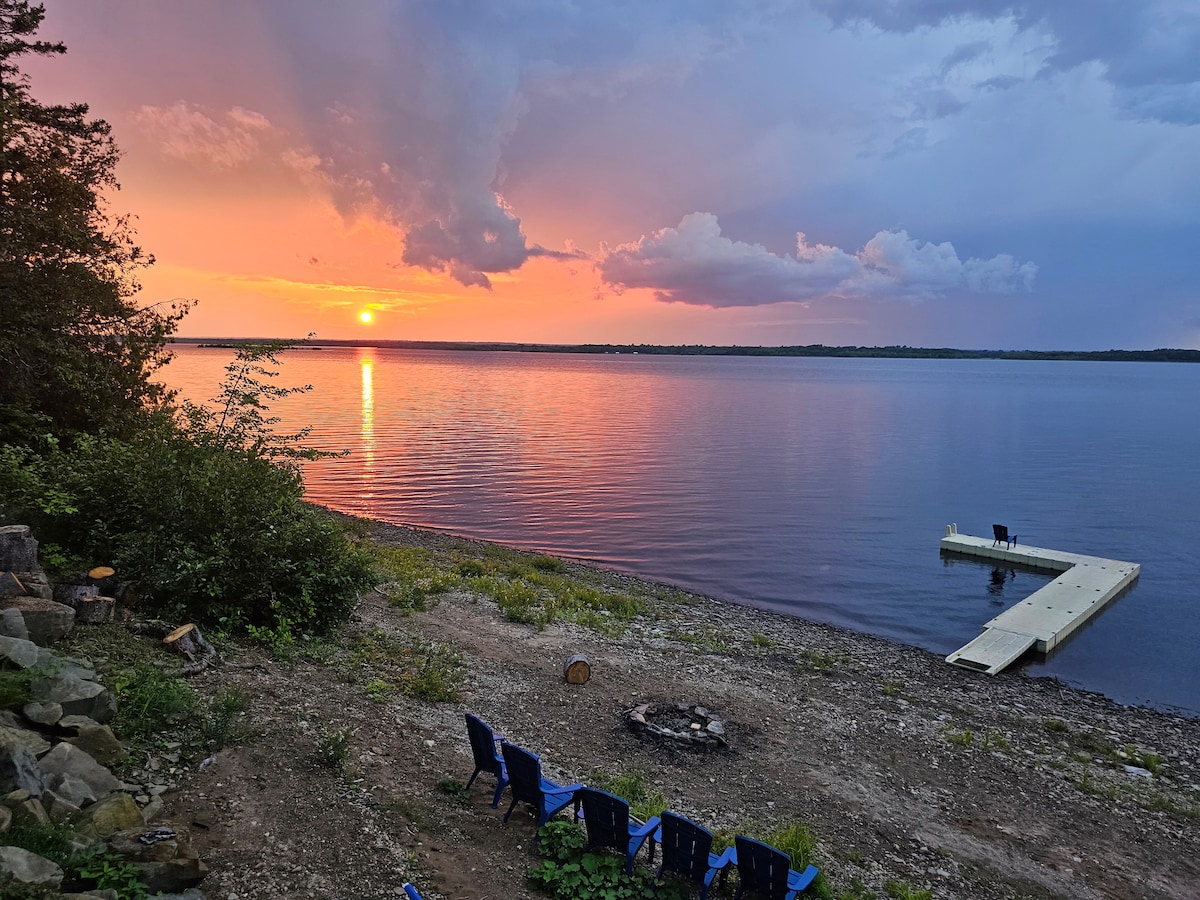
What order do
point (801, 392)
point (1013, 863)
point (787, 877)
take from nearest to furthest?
point (787, 877)
point (1013, 863)
point (801, 392)

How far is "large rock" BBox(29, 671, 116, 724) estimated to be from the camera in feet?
25.0

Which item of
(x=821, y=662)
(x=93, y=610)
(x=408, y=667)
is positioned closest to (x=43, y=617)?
(x=93, y=610)

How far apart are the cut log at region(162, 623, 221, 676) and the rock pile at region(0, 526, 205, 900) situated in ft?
5.07

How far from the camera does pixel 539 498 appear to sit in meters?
43.2

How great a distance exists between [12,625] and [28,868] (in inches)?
186

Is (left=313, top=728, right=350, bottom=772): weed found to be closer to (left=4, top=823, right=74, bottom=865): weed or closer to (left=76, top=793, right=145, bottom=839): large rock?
(left=76, top=793, right=145, bottom=839): large rock

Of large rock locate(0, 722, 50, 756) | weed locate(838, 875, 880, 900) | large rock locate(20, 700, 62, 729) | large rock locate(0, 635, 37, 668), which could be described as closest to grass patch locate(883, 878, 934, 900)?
weed locate(838, 875, 880, 900)

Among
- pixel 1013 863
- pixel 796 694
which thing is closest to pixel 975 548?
pixel 796 694

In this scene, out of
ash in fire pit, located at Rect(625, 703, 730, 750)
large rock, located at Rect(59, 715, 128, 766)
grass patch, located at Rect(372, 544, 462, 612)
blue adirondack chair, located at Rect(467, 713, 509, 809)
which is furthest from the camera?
grass patch, located at Rect(372, 544, 462, 612)

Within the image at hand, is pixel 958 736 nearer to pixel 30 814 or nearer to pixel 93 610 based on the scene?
pixel 30 814

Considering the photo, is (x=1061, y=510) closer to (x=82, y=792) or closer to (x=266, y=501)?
(x=266, y=501)

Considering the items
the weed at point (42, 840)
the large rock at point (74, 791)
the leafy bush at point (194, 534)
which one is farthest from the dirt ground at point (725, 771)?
the leafy bush at point (194, 534)

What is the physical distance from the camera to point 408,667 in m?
13.3

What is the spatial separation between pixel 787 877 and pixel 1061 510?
43960 mm
